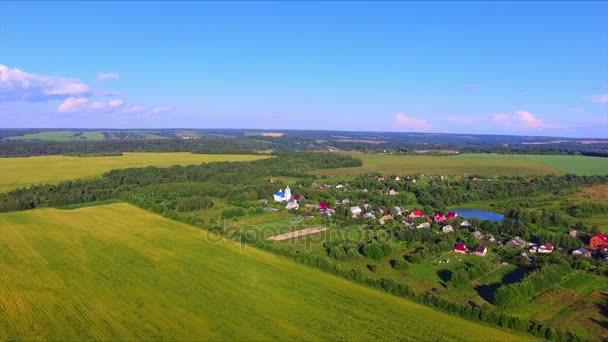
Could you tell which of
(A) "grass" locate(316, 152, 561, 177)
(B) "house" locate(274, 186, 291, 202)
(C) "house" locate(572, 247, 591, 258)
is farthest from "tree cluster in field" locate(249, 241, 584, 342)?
(A) "grass" locate(316, 152, 561, 177)

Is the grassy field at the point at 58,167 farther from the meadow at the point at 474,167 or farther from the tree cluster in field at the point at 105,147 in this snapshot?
the meadow at the point at 474,167

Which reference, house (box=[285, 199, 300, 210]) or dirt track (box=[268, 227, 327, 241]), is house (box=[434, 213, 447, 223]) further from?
house (box=[285, 199, 300, 210])

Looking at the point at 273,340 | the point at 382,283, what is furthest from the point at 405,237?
the point at 273,340

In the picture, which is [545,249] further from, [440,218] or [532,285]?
[440,218]

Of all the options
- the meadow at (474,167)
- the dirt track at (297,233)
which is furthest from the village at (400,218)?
the meadow at (474,167)

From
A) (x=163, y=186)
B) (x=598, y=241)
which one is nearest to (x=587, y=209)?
(x=598, y=241)

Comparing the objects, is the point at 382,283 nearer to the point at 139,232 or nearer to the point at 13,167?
the point at 139,232

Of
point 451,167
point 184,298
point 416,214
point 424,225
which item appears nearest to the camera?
point 184,298
